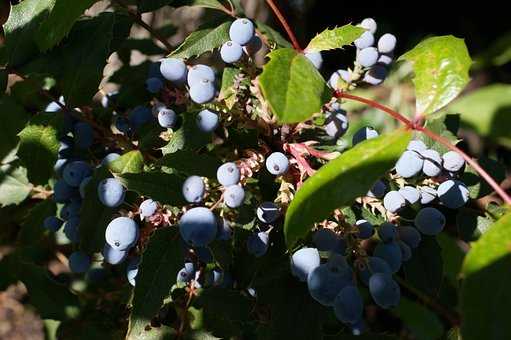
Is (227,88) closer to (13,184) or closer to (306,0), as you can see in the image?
(13,184)

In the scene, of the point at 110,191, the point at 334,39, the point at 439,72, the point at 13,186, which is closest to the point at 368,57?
the point at 334,39

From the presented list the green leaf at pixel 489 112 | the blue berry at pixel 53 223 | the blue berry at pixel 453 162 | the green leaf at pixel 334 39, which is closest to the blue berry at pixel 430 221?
the blue berry at pixel 453 162

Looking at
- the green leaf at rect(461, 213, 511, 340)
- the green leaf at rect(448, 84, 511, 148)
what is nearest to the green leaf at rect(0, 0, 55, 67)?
the green leaf at rect(461, 213, 511, 340)

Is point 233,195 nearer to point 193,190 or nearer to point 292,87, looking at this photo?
point 193,190

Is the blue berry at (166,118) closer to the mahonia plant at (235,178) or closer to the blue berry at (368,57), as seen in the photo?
the mahonia plant at (235,178)

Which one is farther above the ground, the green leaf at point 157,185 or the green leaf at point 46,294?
the green leaf at point 157,185

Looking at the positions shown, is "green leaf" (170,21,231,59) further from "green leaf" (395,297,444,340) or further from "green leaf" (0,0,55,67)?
"green leaf" (395,297,444,340)
